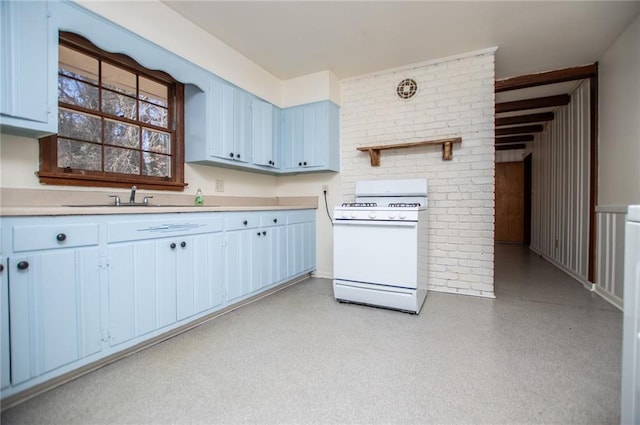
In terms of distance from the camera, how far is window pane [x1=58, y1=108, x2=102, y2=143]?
1882mm

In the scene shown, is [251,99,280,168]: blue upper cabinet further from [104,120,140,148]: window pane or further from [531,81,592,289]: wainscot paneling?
[531,81,592,289]: wainscot paneling

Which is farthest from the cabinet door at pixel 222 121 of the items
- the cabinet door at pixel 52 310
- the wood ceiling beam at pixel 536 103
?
the wood ceiling beam at pixel 536 103

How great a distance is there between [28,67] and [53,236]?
2.91 feet

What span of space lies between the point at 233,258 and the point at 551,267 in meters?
4.52

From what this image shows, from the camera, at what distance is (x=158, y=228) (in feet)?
6.07

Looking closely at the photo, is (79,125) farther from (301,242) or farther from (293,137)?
(301,242)

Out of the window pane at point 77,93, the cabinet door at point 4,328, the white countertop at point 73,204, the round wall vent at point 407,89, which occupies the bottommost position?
the cabinet door at point 4,328

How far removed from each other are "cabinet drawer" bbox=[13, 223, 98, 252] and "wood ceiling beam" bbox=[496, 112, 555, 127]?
5718 mm

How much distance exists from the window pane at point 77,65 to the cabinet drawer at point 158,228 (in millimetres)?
1131

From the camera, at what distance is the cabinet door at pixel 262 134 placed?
313cm

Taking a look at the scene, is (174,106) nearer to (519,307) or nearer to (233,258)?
(233,258)

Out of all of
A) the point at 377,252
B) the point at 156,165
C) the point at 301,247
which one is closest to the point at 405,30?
the point at 377,252

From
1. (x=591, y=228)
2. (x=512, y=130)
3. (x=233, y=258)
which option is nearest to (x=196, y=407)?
(x=233, y=258)

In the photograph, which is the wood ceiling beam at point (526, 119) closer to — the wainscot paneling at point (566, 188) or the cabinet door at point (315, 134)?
the wainscot paneling at point (566, 188)
